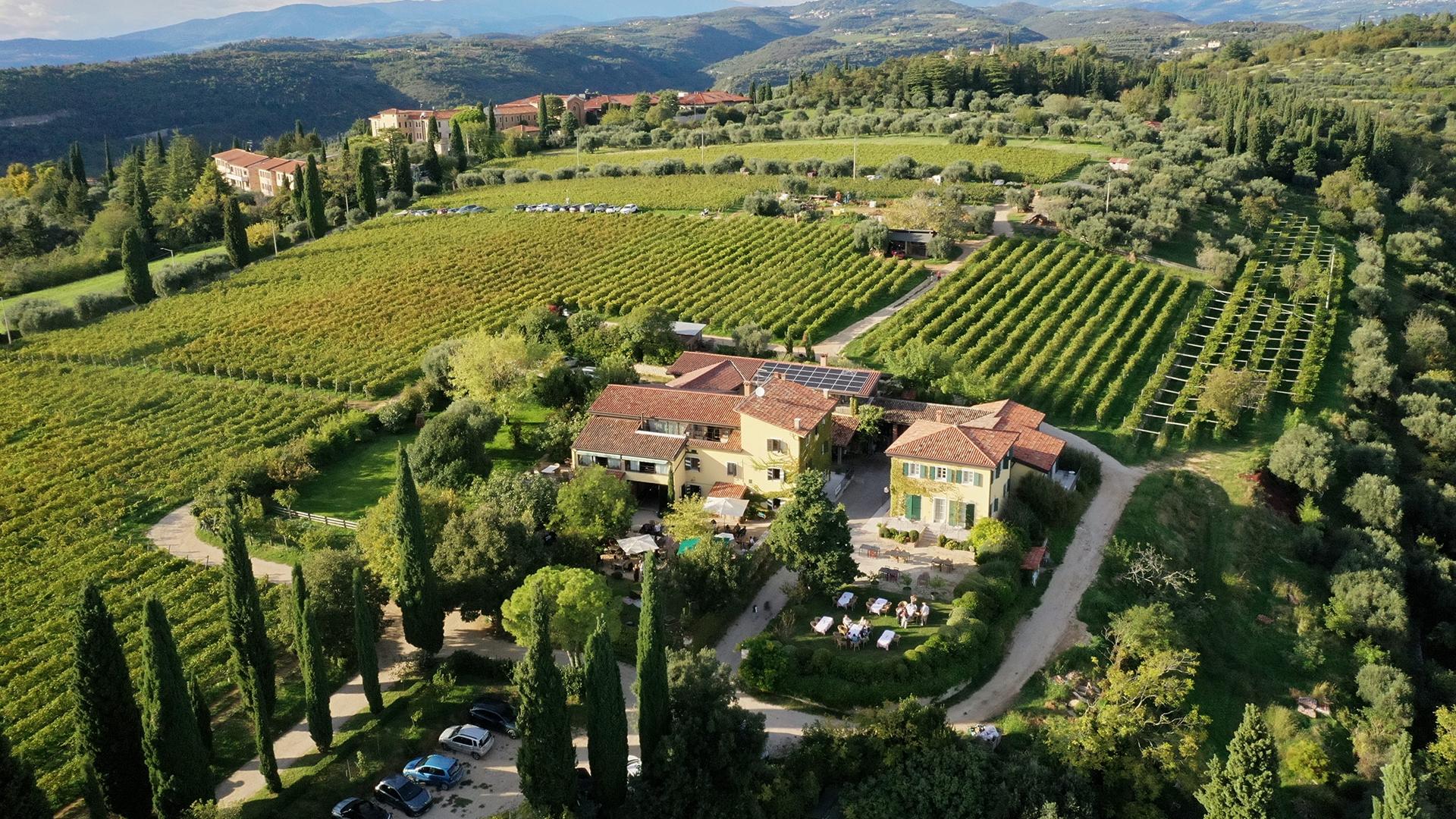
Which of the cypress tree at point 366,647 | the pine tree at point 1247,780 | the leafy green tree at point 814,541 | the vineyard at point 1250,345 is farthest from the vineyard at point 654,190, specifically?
the pine tree at point 1247,780

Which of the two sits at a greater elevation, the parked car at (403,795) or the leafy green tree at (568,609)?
the leafy green tree at (568,609)

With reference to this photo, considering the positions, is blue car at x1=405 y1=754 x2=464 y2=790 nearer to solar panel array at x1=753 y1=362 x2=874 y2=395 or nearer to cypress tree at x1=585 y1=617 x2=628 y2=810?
cypress tree at x1=585 y1=617 x2=628 y2=810

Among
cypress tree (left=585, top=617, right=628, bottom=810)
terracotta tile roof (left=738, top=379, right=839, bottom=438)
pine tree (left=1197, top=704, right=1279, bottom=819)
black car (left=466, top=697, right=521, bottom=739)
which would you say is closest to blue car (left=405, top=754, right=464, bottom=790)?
black car (left=466, top=697, right=521, bottom=739)

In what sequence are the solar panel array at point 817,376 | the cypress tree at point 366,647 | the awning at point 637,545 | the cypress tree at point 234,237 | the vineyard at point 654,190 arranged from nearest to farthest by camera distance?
the cypress tree at point 366,647 < the awning at point 637,545 < the solar panel array at point 817,376 < the cypress tree at point 234,237 < the vineyard at point 654,190

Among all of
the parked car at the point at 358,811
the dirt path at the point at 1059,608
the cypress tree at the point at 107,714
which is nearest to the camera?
the cypress tree at the point at 107,714

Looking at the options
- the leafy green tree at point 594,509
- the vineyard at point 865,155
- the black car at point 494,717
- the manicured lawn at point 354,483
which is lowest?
the black car at point 494,717

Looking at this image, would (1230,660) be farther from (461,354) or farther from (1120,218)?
(1120,218)

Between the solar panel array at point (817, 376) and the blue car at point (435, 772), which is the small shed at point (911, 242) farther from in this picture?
the blue car at point (435, 772)

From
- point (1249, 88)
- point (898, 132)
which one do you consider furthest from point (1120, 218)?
point (1249, 88)
